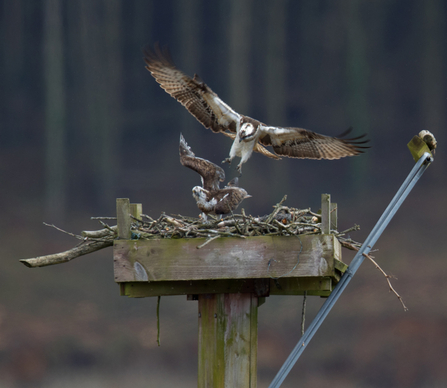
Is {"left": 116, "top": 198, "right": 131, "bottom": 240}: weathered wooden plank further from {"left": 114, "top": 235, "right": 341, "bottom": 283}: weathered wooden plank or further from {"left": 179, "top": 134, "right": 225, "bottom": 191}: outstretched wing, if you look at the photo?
{"left": 179, "top": 134, "right": 225, "bottom": 191}: outstretched wing

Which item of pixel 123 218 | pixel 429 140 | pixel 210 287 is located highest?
pixel 429 140

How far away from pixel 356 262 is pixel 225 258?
61 cm

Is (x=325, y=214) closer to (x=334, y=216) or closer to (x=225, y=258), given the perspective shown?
(x=225, y=258)

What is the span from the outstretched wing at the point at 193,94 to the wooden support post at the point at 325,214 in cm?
110

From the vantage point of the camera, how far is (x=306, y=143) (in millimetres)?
3795

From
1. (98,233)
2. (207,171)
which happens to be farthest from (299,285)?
(98,233)

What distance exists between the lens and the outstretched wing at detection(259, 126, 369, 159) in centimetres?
369

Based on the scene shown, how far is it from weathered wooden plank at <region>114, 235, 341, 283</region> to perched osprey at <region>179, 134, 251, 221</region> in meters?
0.34

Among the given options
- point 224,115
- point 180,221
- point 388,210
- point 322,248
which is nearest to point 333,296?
point 322,248

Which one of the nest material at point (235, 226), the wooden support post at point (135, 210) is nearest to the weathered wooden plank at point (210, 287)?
the nest material at point (235, 226)

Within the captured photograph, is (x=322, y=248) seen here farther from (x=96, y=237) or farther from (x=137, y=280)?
(x=96, y=237)

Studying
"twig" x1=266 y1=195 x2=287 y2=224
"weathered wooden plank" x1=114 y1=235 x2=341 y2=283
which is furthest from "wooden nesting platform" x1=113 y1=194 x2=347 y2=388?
"twig" x1=266 y1=195 x2=287 y2=224

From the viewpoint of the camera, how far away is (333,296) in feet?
9.64

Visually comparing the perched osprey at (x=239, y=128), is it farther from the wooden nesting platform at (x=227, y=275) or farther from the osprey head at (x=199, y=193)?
the wooden nesting platform at (x=227, y=275)
